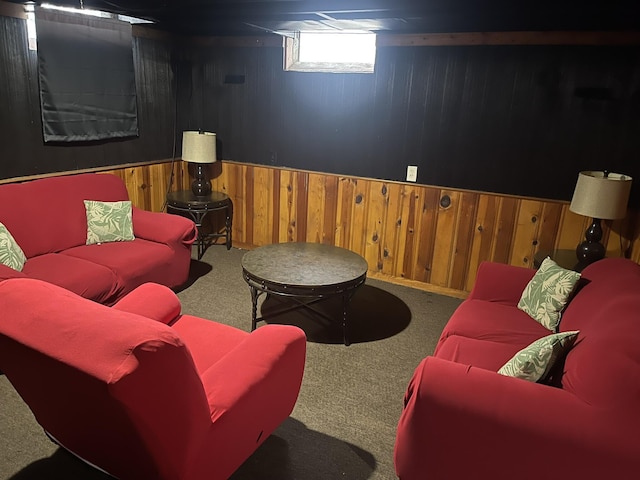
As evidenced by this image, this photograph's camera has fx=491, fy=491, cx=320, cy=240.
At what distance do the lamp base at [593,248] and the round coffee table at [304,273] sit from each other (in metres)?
1.39

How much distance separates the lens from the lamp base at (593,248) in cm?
309

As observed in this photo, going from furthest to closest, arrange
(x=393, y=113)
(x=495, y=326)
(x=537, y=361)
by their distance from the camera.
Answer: (x=393, y=113), (x=495, y=326), (x=537, y=361)

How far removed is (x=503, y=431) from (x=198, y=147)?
3.60m

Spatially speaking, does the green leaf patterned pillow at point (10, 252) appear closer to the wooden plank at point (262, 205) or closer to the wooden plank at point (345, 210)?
the wooden plank at point (262, 205)

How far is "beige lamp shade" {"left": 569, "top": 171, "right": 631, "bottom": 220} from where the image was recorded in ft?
9.45

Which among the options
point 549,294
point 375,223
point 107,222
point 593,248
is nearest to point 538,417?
point 549,294

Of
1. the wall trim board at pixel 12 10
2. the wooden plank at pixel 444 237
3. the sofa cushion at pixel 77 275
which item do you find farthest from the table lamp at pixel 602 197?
the wall trim board at pixel 12 10

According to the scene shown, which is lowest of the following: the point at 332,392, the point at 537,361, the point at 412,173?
the point at 332,392

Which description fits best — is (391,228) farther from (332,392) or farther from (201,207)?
(332,392)

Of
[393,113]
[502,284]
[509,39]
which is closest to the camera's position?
[502,284]

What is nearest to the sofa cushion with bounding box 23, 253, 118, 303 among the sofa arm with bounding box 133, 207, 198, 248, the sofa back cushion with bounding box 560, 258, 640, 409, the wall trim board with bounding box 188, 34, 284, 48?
the sofa arm with bounding box 133, 207, 198, 248

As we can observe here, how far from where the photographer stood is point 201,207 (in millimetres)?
4371

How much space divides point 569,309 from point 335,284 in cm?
123

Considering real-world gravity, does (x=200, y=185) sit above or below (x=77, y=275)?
above
